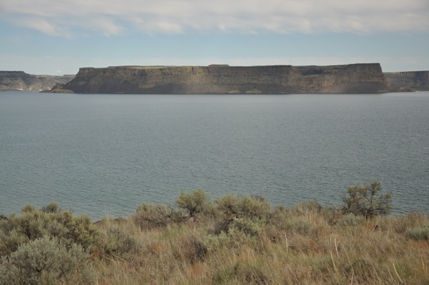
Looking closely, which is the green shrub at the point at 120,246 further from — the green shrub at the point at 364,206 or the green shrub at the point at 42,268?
the green shrub at the point at 364,206

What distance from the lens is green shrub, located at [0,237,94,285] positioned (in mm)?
4598

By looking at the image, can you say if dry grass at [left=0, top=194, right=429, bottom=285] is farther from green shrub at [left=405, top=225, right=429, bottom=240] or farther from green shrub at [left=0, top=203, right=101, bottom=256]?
green shrub at [left=0, top=203, right=101, bottom=256]

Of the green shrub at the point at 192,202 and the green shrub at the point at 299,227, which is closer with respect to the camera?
the green shrub at the point at 299,227

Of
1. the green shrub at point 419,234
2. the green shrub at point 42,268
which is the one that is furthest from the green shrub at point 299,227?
the green shrub at point 42,268

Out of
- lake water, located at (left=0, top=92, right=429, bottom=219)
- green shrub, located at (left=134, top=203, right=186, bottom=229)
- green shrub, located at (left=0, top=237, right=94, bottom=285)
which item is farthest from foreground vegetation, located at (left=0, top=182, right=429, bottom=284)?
lake water, located at (left=0, top=92, right=429, bottom=219)

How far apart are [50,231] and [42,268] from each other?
1.90 m

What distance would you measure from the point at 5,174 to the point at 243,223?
25.8 meters

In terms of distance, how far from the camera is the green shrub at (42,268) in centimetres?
460

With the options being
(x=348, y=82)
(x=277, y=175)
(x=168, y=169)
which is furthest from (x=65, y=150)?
(x=348, y=82)

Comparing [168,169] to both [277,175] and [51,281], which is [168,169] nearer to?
[277,175]

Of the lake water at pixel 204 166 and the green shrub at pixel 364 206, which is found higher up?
the green shrub at pixel 364 206

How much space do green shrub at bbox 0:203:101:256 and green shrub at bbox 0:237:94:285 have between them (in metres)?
1.12

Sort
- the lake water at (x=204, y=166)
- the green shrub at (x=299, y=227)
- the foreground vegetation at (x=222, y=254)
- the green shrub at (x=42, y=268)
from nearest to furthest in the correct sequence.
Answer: the foreground vegetation at (x=222, y=254) < the green shrub at (x=42, y=268) < the green shrub at (x=299, y=227) < the lake water at (x=204, y=166)

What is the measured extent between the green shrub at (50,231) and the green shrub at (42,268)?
1.12 meters
